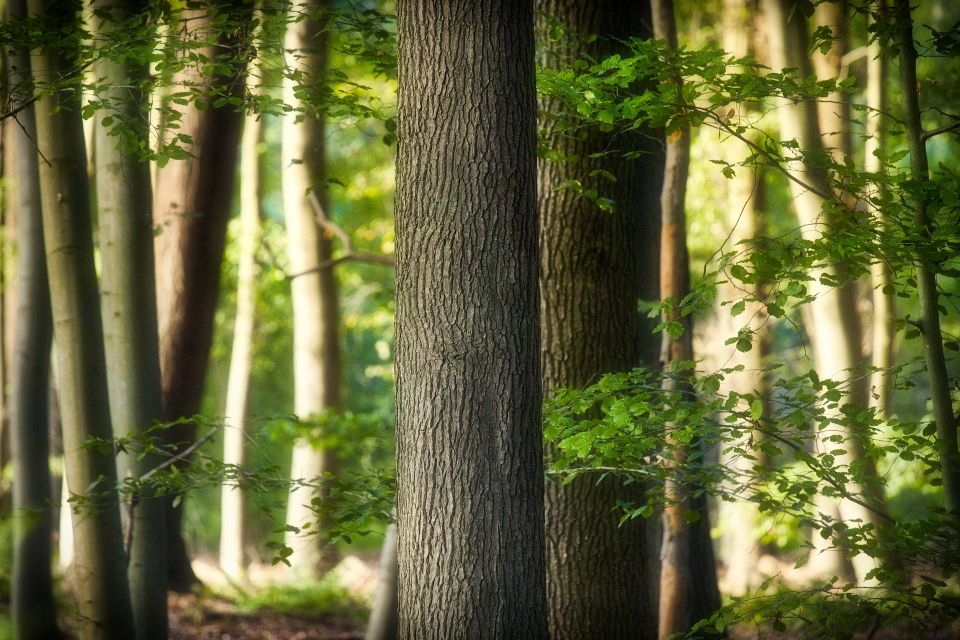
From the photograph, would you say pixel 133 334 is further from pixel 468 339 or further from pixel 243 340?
pixel 243 340

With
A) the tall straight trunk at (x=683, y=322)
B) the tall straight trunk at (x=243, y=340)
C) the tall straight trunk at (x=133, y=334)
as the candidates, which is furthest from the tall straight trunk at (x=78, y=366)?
the tall straight trunk at (x=243, y=340)

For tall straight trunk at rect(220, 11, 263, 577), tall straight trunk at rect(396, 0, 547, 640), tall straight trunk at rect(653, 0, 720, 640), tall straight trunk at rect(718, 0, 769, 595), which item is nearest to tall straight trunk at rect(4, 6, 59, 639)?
tall straight trunk at rect(396, 0, 547, 640)

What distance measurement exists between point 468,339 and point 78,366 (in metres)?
2.83

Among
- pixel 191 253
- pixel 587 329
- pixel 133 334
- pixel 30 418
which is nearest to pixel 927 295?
pixel 587 329

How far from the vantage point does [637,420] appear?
402 cm

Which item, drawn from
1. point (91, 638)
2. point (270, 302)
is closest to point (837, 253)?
point (91, 638)

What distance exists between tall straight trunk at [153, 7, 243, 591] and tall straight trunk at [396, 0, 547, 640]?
17.2 feet

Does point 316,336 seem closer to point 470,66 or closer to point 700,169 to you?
point 700,169

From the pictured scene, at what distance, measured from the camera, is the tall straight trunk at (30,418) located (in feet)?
21.2

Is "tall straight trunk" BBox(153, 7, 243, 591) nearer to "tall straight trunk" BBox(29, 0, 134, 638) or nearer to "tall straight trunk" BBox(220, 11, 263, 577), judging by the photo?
"tall straight trunk" BBox(29, 0, 134, 638)

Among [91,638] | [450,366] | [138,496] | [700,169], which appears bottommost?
[91,638]

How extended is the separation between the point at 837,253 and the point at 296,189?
9.15 metres

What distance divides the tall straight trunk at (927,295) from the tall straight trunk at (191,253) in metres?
6.05

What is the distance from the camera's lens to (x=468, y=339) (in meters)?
3.56
